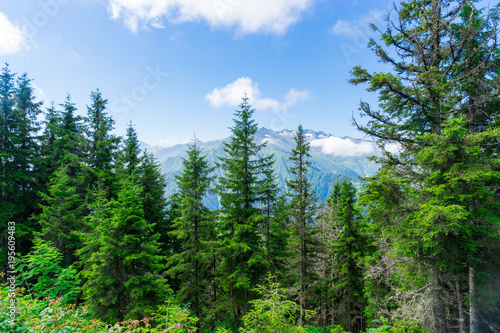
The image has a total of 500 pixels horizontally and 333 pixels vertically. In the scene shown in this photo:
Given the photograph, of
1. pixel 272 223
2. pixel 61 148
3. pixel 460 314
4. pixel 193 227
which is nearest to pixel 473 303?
pixel 460 314

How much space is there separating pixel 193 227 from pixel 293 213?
25.7 ft

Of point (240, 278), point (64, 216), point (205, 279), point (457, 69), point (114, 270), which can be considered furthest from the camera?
point (205, 279)

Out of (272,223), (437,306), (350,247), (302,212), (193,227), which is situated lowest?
(350,247)

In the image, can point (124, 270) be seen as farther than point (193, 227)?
No

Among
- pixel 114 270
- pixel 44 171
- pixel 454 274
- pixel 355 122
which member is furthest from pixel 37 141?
pixel 454 274

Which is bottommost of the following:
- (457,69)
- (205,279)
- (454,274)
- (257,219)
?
(205,279)

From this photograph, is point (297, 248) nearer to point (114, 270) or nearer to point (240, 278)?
point (240, 278)

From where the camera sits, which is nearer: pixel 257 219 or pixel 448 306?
pixel 448 306

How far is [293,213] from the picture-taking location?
57.1ft

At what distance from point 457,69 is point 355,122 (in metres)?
5.07

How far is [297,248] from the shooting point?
1791 cm

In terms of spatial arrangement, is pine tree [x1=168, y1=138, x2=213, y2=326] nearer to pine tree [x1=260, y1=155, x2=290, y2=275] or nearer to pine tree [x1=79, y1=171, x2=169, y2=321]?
pine tree [x1=79, y1=171, x2=169, y2=321]

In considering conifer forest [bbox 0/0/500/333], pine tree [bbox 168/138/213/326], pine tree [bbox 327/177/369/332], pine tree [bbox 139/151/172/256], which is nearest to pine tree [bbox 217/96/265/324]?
conifer forest [bbox 0/0/500/333]

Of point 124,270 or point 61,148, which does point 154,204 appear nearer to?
point 124,270
